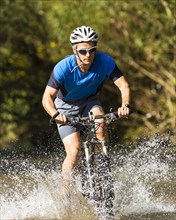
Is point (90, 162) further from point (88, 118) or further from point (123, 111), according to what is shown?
point (123, 111)

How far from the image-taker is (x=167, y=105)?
1900 cm

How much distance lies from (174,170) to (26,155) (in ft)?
14.3

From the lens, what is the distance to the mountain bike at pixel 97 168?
7879 millimetres

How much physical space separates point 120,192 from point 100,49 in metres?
11.4

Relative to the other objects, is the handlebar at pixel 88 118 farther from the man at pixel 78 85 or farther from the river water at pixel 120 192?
the river water at pixel 120 192

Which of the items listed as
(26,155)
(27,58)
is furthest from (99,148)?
(27,58)

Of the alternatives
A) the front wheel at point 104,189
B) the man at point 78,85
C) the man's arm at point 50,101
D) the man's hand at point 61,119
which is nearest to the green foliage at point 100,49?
the man at point 78,85

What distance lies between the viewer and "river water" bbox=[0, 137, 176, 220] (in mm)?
8297

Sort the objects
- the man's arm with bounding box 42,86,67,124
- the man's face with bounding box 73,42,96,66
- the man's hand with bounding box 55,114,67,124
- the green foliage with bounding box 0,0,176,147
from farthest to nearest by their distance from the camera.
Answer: the green foliage with bounding box 0,0,176,147
the man's face with bounding box 73,42,96,66
the man's arm with bounding box 42,86,67,124
the man's hand with bounding box 55,114,67,124

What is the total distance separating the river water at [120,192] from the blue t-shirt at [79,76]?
0.94 meters

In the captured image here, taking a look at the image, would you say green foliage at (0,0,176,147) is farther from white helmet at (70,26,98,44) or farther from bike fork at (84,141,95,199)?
bike fork at (84,141,95,199)

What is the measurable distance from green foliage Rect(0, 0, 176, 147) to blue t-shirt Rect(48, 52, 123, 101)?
8.70 m

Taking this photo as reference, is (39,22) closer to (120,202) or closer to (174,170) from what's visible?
(174,170)

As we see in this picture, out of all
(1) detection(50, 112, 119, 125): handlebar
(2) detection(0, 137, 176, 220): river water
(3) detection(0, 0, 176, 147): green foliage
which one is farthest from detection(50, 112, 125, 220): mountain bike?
(3) detection(0, 0, 176, 147): green foliage
